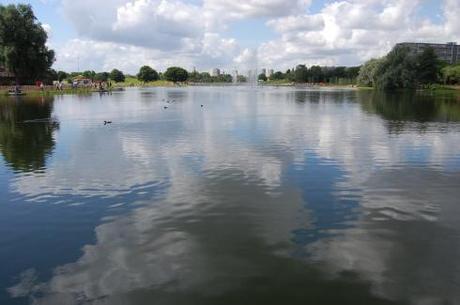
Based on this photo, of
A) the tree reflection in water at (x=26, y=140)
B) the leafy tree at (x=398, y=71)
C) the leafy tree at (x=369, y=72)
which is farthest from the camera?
the leafy tree at (x=369, y=72)

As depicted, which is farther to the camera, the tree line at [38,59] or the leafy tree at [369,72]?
the leafy tree at [369,72]

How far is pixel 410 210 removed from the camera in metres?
14.4

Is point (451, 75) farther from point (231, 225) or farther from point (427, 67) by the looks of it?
point (231, 225)

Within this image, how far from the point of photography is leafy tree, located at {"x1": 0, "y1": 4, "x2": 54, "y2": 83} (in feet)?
317

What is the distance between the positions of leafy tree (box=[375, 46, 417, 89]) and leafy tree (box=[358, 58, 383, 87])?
398 centimetres

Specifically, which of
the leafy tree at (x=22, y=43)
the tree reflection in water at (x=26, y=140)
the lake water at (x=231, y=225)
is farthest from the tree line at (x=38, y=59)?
the lake water at (x=231, y=225)

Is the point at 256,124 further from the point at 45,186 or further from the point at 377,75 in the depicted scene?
the point at 377,75

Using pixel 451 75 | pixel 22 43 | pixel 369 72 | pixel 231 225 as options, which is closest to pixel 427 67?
pixel 451 75

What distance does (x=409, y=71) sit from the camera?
5290 inches

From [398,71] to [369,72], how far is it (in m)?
20.8

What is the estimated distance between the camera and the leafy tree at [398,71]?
134000 millimetres

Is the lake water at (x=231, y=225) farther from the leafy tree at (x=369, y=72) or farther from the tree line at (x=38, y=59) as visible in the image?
the leafy tree at (x=369, y=72)

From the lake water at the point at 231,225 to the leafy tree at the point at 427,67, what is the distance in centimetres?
12530

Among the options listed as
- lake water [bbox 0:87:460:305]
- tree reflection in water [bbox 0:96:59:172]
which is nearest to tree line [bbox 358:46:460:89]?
tree reflection in water [bbox 0:96:59:172]
